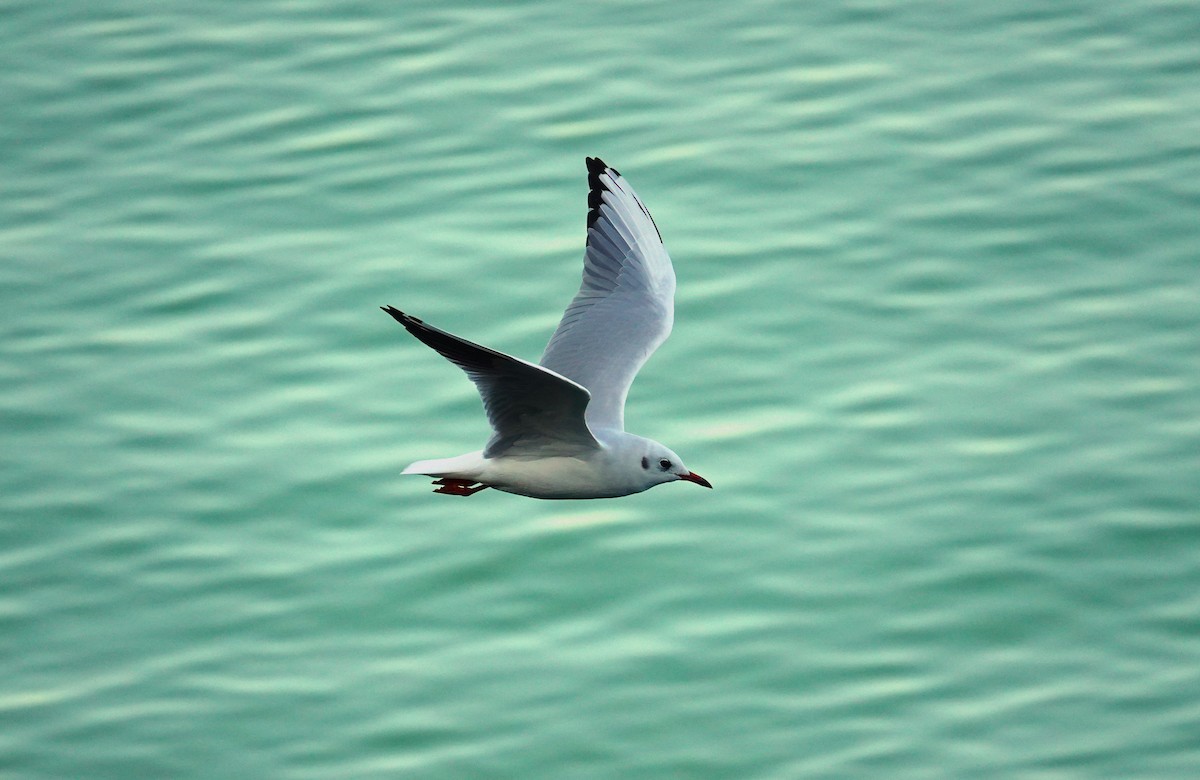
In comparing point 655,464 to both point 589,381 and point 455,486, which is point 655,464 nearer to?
point 589,381

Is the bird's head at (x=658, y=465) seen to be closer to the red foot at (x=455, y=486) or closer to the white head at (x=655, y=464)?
the white head at (x=655, y=464)

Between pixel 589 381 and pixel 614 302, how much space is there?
2.87 ft

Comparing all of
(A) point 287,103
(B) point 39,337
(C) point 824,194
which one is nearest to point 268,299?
(B) point 39,337

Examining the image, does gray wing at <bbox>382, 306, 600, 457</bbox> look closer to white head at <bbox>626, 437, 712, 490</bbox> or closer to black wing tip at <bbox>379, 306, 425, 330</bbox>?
black wing tip at <bbox>379, 306, 425, 330</bbox>

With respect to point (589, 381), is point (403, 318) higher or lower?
lower

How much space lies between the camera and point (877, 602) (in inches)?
555

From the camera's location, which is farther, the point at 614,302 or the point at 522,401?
the point at 614,302

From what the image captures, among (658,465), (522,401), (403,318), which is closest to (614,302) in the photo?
(658,465)

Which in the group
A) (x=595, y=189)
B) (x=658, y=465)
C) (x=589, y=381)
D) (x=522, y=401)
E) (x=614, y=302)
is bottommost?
(x=658, y=465)

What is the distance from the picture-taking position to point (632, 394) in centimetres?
1584

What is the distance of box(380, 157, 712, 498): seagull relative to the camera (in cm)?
1029

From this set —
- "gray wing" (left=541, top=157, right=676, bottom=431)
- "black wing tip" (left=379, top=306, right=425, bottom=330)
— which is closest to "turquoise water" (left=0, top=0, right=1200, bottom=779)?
"gray wing" (left=541, top=157, right=676, bottom=431)

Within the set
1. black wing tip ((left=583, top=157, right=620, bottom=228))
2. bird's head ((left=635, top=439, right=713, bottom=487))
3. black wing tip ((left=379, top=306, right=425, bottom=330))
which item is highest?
black wing tip ((left=583, top=157, right=620, bottom=228))

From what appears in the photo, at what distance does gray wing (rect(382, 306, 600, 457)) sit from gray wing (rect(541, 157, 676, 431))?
0.85 metres
